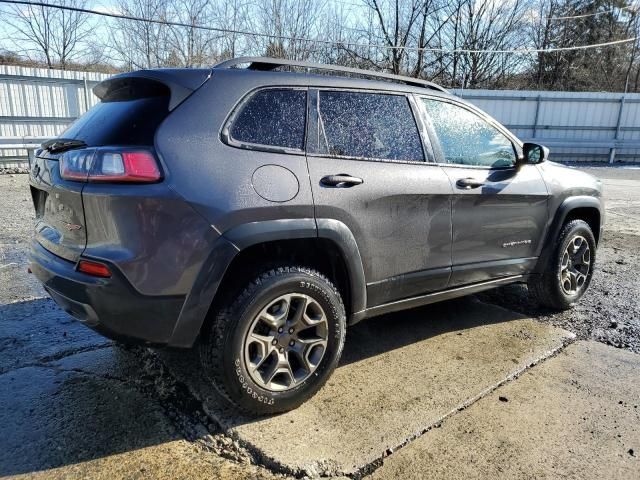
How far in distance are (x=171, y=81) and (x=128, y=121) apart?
0.30 metres

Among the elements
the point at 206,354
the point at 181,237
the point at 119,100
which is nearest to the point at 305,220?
the point at 181,237

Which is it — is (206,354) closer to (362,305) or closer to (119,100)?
(362,305)

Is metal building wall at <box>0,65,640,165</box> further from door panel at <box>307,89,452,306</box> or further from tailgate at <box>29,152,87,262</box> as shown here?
tailgate at <box>29,152,87,262</box>

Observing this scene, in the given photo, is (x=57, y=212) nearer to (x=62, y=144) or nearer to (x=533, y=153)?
(x=62, y=144)

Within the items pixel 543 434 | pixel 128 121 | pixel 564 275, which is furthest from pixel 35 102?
pixel 543 434

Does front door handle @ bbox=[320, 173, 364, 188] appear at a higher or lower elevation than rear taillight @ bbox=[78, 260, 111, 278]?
higher

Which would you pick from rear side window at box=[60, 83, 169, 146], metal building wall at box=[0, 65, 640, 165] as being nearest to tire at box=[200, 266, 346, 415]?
rear side window at box=[60, 83, 169, 146]

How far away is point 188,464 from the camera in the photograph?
2340 millimetres

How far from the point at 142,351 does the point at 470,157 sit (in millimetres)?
2742

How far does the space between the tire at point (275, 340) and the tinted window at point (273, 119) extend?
0.71 metres

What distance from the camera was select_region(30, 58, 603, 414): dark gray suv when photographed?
2.35 metres

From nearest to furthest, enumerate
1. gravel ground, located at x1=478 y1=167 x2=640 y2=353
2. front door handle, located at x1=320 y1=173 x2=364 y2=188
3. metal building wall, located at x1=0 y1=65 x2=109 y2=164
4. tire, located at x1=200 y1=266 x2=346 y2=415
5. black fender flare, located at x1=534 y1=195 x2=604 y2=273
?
tire, located at x1=200 y1=266 x2=346 y2=415 < front door handle, located at x1=320 y1=173 x2=364 y2=188 < gravel ground, located at x1=478 y1=167 x2=640 y2=353 < black fender flare, located at x1=534 y1=195 x2=604 y2=273 < metal building wall, located at x1=0 y1=65 x2=109 y2=164

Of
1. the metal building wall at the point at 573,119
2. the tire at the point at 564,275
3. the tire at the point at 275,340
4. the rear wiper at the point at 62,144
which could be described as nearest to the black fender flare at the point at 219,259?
the tire at the point at 275,340

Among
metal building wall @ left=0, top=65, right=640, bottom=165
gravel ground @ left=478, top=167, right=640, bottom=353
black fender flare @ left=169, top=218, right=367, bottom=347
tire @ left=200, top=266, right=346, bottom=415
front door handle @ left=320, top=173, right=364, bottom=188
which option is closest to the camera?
black fender flare @ left=169, top=218, right=367, bottom=347
